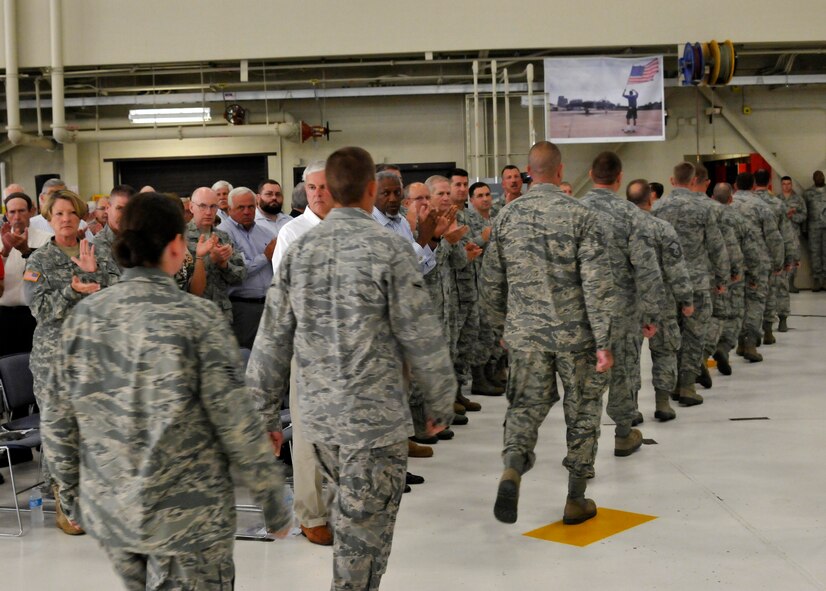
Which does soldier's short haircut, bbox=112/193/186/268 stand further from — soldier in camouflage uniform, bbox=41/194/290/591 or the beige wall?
the beige wall

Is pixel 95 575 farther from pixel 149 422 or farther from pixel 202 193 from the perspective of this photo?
pixel 202 193

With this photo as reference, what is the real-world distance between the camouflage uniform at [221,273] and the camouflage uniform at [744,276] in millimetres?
4365

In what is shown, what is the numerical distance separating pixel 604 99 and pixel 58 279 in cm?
943

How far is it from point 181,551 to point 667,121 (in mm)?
13258

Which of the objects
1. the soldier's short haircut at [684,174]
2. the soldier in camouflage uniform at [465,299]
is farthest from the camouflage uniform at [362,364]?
the soldier's short haircut at [684,174]

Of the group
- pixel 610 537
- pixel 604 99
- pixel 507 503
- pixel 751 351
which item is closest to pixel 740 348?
pixel 751 351

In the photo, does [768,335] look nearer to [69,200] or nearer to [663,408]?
[663,408]

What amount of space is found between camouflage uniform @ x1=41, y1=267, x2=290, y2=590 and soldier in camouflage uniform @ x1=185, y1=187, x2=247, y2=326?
348 centimetres

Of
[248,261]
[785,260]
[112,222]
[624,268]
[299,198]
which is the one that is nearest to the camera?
[112,222]

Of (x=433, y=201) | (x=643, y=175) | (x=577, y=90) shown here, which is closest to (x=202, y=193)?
(x=433, y=201)

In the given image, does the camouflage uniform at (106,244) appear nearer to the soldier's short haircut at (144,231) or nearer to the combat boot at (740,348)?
the soldier's short haircut at (144,231)

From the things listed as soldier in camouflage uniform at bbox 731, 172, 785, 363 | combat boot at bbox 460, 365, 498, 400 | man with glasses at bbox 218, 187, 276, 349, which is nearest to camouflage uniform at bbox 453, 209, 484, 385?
combat boot at bbox 460, 365, 498, 400

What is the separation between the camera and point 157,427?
232cm

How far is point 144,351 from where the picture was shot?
2303 mm
